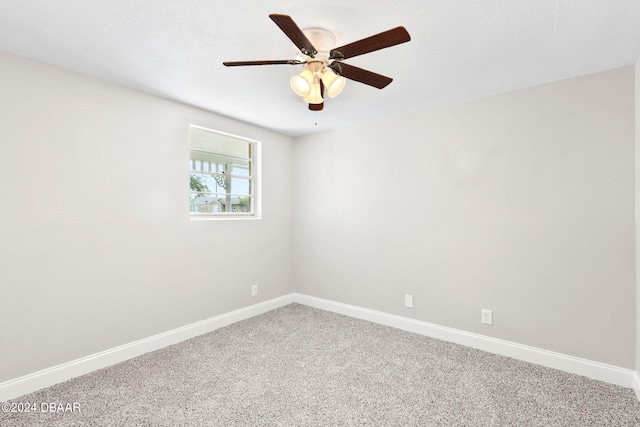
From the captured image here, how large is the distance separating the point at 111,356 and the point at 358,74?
9.25 ft

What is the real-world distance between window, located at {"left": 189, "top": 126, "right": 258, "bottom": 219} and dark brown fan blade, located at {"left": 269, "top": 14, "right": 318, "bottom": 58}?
2.00 metres

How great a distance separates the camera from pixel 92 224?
93.0 inches

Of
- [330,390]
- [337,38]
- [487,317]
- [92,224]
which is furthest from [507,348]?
[92,224]

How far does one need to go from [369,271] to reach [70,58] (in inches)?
126

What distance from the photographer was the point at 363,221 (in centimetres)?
351

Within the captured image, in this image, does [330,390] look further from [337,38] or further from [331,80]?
[337,38]

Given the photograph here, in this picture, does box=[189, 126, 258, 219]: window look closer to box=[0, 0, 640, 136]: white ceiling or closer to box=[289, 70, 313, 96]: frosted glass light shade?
box=[0, 0, 640, 136]: white ceiling

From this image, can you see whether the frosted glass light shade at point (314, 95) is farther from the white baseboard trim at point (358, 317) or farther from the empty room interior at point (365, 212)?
the white baseboard trim at point (358, 317)

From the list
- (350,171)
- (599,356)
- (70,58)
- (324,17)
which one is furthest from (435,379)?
(70,58)

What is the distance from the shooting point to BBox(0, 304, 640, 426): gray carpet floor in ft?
5.88

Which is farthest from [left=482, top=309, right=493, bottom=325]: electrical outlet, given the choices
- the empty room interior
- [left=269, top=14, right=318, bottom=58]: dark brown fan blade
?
[left=269, top=14, right=318, bottom=58]: dark brown fan blade

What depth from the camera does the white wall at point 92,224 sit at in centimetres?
203

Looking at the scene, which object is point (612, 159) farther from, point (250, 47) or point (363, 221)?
point (250, 47)

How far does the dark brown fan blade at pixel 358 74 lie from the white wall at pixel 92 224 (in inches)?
74.5
